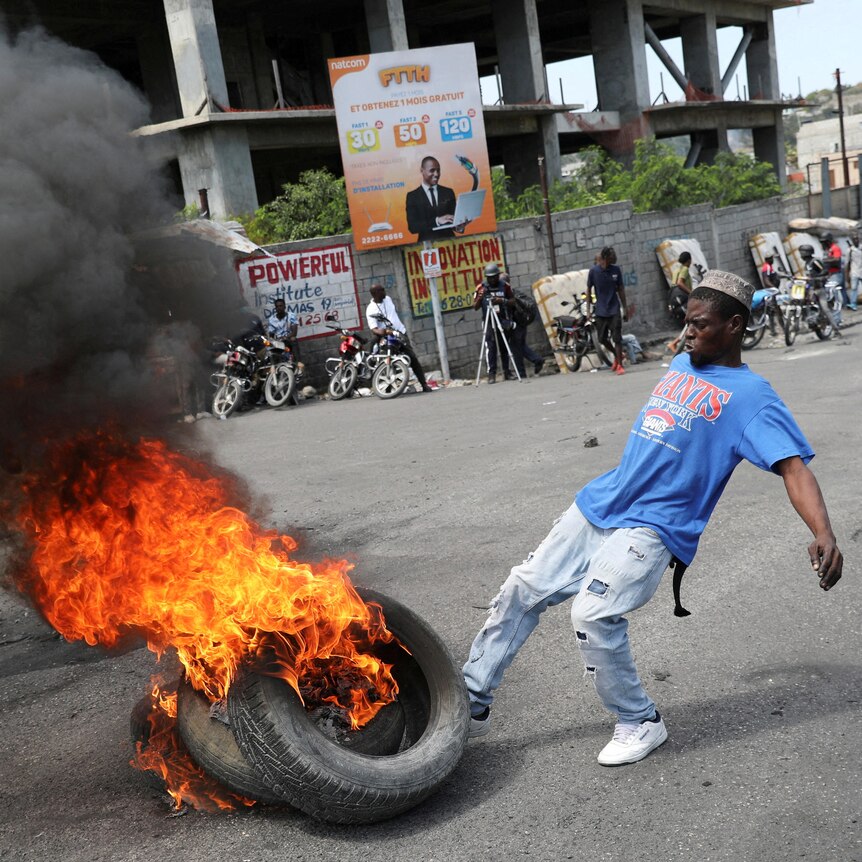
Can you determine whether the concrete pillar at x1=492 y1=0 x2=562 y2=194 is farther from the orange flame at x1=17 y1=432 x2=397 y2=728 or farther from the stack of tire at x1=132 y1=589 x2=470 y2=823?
the stack of tire at x1=132 y1=589 x2=470 y2=823

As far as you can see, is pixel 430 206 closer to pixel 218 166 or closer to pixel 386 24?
pixel 218 166

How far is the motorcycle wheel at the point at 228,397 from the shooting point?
1539 cm

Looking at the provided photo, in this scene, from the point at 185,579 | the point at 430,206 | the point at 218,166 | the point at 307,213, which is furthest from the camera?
the point at 218,166

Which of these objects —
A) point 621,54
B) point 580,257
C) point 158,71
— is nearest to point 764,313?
point 580,257

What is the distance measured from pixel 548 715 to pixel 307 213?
1738 centimetres

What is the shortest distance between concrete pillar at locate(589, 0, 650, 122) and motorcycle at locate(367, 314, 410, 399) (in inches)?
747

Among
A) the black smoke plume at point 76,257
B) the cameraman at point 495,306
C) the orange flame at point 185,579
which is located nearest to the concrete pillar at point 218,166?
the cameraman at point 495,306

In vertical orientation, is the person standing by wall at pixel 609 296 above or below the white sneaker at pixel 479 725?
above

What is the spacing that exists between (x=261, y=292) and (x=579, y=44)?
28.4 meters

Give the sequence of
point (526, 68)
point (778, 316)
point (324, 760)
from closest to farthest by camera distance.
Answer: point (324, 760) < point (778, 316) < point (526, 68)

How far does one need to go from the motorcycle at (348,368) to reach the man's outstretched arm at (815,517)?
13.4m

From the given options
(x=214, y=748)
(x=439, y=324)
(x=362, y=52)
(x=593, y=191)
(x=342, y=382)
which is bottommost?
(x=342, y=382)

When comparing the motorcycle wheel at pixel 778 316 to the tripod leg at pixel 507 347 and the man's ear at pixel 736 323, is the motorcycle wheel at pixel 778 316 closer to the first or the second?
the tripod leg at pixel 507 347

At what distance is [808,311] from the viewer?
18359 mm
